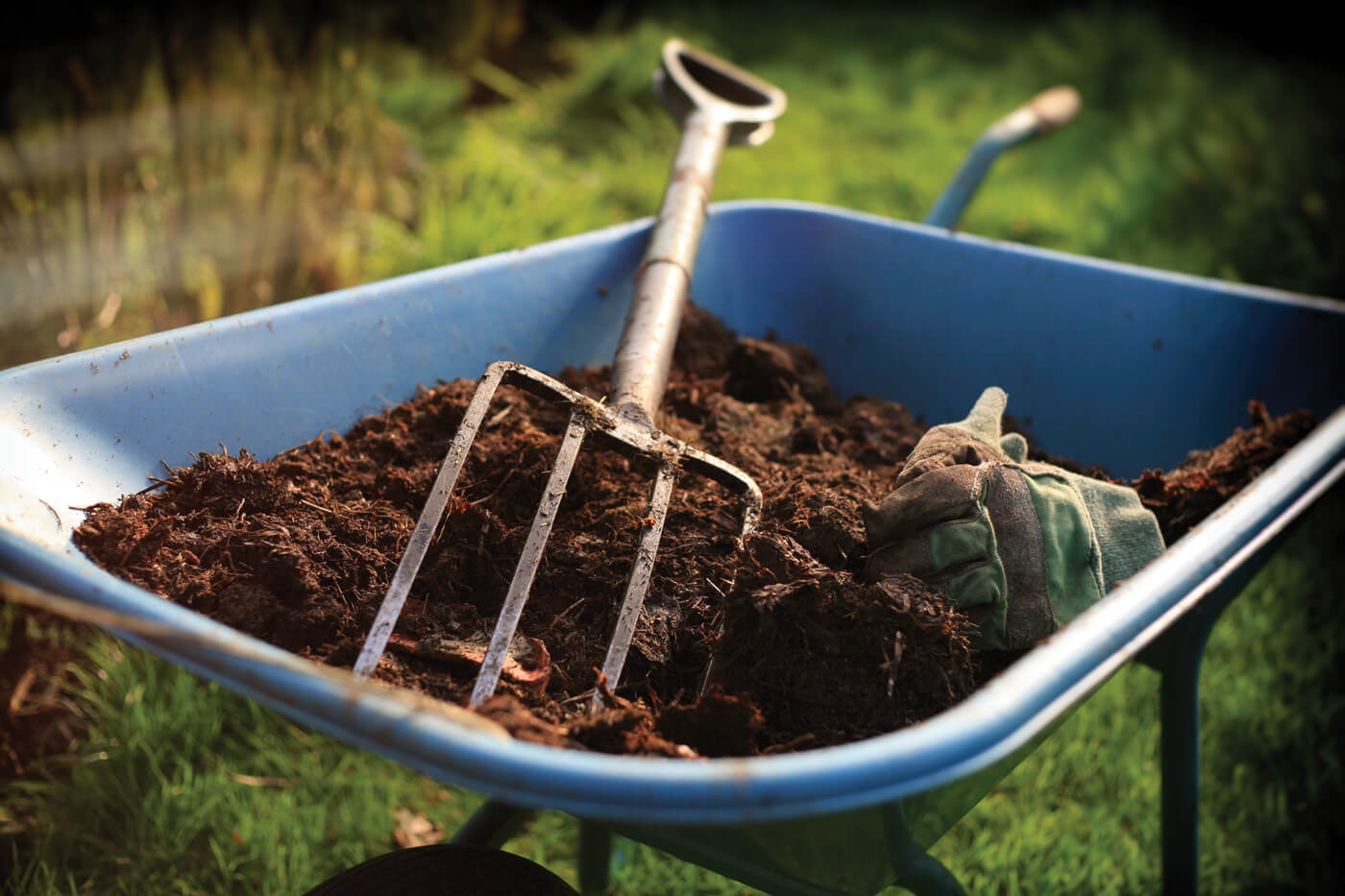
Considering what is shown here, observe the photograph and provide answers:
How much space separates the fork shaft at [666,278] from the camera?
1290mm

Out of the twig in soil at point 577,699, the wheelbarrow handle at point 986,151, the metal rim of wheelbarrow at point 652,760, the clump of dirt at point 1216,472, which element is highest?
the wheelbarrow handle at point 986,151

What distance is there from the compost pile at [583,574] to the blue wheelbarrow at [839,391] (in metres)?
0.08

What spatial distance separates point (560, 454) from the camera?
1067 mm

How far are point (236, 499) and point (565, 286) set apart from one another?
0.67 m

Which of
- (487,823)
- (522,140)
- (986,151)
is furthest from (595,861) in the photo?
(522,140)

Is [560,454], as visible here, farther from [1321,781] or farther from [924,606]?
[1321,781]

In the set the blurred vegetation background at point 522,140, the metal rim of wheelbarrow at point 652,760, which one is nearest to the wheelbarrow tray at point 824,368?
the metal rim of wheelbarrow at point 652,760

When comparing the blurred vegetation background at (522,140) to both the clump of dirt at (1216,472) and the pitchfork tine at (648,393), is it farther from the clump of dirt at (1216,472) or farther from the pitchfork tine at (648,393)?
the clump of dirt at (1216,472)

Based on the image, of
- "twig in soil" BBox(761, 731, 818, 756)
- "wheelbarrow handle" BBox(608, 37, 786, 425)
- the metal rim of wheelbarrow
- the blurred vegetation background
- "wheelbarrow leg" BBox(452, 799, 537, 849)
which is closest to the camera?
A: the metal rim of wheelbarrow

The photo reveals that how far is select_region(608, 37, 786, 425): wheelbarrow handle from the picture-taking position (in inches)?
51.8

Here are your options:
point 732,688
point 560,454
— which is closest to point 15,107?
point 560,454

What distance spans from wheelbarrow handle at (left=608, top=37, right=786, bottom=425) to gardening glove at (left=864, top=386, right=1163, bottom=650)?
13.1 inches

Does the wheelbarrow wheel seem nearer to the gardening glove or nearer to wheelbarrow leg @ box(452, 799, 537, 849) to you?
wheelbarrow leg @ box(452, 799, 537, 849)

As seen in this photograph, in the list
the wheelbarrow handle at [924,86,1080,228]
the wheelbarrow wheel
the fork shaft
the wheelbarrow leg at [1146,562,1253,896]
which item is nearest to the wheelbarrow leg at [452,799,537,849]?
the wheelbarrow wheel
